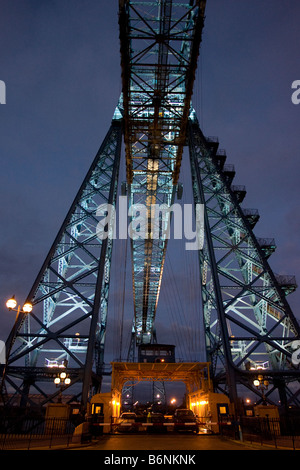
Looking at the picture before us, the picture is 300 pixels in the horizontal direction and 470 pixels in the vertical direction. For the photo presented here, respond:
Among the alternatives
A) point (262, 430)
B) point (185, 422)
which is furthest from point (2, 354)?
point (262, 430)

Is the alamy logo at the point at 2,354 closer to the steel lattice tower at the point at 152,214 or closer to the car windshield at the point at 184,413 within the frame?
the steel lattice tower at the point at 152,214

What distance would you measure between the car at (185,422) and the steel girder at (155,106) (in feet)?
67.1

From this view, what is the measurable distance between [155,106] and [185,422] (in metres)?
22.0

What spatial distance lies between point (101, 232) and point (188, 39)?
14692 millimetres

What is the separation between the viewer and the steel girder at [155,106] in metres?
20.2

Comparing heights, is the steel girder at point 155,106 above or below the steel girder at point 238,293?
above

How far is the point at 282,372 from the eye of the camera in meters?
17.8

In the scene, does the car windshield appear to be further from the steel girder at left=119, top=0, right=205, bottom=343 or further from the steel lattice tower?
the steel girder at left=119, top=0, right=205, bottom=343

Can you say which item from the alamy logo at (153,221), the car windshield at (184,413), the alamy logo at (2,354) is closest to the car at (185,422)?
the car windshield at (184,413)

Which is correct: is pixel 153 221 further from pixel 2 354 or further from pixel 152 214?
pixel 2 354

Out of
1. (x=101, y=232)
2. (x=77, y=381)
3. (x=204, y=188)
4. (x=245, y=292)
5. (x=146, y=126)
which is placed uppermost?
(x=146, y=126)

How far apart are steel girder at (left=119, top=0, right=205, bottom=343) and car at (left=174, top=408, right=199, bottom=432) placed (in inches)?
805
